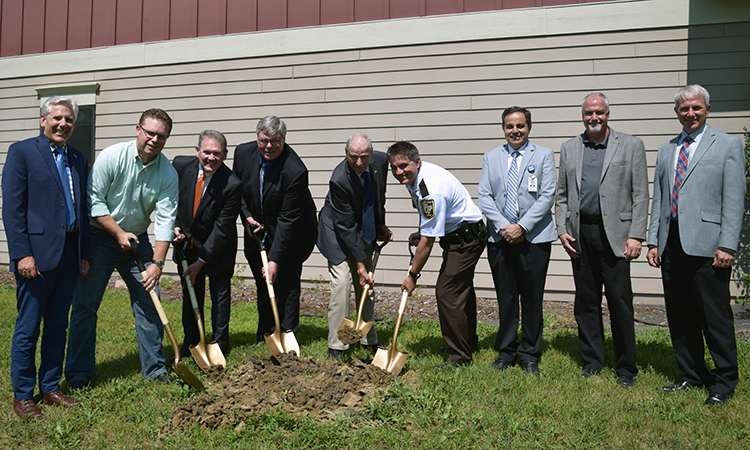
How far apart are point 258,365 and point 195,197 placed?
1.53m

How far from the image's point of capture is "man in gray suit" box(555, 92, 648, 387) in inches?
146

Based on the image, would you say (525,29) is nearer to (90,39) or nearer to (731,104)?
(731,104)

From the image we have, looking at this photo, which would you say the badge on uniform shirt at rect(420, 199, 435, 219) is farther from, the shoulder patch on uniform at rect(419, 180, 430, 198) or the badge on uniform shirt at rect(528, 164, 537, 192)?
the badge on uniform shirt at rect(528, 164, 537, 192)

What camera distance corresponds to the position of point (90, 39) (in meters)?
8.09

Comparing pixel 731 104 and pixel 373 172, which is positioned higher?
pixel 731 104

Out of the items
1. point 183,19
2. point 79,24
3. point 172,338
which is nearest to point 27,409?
point 172,338

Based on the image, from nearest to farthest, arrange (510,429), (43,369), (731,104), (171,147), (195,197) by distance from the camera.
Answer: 1. (510,429)
2. (43,369)
3. (195,197)
4. (731,104)
5. (171,147)

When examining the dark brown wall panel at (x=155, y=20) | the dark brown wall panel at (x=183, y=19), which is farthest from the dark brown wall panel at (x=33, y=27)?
the dark brown wall panel at (x=183, y=19)

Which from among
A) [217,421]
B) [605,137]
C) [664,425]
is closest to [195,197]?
[217,421]

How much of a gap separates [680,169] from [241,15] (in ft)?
20.5

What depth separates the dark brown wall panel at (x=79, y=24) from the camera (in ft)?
26.4

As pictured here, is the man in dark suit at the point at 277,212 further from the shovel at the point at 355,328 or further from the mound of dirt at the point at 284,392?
the mound of dirt at the point at 284,392

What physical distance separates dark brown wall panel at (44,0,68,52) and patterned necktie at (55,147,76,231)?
6.19m

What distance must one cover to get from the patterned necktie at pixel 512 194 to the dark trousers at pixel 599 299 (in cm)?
53
